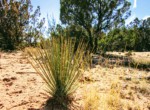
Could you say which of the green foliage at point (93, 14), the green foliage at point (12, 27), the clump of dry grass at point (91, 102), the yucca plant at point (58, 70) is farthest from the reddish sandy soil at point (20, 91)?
the green foliage at point (93, 14)

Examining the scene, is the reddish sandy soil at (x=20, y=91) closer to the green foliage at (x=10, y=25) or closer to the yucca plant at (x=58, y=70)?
the yucca plant at (x=58, y=70)

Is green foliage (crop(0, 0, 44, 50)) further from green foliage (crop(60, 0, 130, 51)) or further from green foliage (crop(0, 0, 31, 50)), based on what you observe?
green foliage (crop(60, 0, 130, 51))

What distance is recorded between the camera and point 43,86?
4473mm

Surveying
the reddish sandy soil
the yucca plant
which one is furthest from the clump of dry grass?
the reddish sandy soil

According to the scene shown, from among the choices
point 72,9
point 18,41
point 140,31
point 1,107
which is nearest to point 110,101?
point 1,107

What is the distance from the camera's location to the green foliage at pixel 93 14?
1786 centimetres

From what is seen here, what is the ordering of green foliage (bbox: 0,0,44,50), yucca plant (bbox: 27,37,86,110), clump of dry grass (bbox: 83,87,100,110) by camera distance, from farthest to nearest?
green foliage (bbox: 0,0,44,50) → yucca plant (bbox: 27,37,86,110) → clump of dry grass (bbox: 83,87,100,110)

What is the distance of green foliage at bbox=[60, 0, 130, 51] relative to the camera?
17.9 meters

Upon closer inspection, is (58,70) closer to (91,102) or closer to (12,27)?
(91,102)

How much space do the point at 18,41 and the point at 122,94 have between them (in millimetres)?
8198

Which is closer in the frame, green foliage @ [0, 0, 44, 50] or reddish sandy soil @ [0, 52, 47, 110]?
reddish sandy soil @ [0, 52, 47, 110]

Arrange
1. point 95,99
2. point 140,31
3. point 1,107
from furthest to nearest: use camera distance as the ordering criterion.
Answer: point 140,31, point 95,99, point 1,107

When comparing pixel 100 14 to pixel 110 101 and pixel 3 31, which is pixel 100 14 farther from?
pixel 110 101

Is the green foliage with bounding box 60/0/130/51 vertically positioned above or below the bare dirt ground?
above
